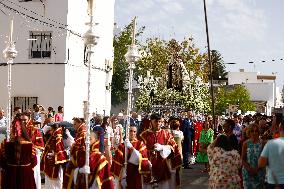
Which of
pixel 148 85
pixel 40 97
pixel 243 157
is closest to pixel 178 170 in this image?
pixel 243 157

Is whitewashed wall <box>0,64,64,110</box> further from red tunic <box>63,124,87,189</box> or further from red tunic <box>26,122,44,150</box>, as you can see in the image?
red tunic <box>63,124,87,189</box>

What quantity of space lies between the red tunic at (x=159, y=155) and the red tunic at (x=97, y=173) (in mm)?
3514

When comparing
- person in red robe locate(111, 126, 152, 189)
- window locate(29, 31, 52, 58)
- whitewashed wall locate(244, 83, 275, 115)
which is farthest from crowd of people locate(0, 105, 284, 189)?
whitewashed wall locate(244, 83, 275, 115)

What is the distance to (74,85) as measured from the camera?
96.6ft

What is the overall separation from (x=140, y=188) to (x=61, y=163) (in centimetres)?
239

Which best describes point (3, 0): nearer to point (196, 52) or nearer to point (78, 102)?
point (78, 102)

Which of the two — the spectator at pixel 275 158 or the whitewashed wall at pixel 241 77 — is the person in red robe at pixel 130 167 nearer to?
the spectator at pixel 275 158

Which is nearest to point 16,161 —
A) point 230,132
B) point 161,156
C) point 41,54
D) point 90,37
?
point 90,37

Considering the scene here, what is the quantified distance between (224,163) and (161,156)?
9.16ft

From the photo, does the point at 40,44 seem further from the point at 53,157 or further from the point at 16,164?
the point at 16,164

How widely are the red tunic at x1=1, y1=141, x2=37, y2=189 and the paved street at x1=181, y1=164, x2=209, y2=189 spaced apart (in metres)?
6.00

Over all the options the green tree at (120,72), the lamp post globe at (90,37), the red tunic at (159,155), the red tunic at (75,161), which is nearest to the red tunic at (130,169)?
the red tunic at (159,155)

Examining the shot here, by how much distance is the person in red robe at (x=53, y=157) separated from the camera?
41.1ft

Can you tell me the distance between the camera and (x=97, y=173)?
28.4 ft
